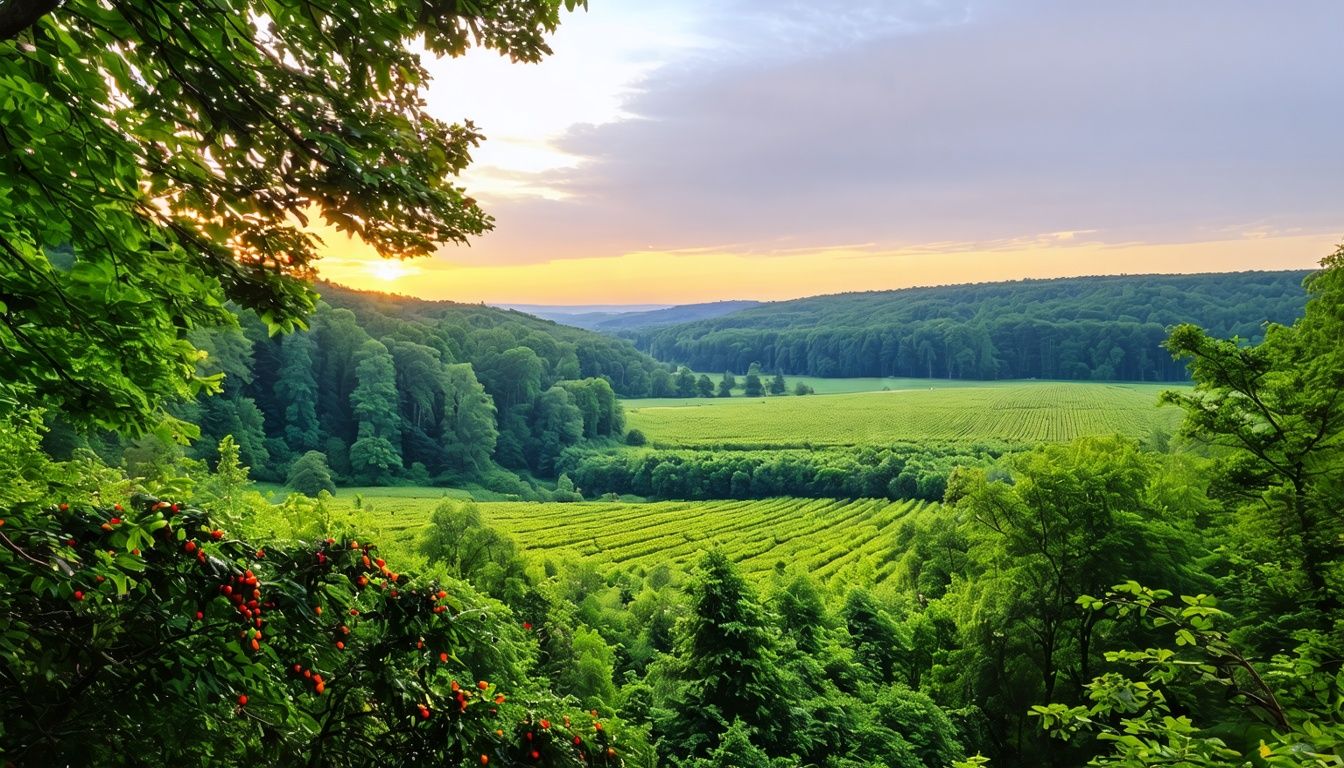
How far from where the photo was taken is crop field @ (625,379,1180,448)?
7950 centimetres

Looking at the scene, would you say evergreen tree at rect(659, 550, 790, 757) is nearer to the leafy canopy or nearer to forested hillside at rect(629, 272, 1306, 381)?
the leafy canopy

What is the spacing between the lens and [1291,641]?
11.5 meters

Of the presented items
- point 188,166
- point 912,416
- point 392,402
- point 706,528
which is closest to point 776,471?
point 706,528

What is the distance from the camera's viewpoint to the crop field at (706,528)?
3975 cm

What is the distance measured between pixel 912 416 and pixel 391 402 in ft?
212

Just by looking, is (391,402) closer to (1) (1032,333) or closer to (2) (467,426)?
(2) (467,426)

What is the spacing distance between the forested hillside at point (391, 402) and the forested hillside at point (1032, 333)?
84022 mm

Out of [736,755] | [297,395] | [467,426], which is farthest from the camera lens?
[467,426]

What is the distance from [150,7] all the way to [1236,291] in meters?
183

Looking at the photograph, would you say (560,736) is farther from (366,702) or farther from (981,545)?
A: (981,545)

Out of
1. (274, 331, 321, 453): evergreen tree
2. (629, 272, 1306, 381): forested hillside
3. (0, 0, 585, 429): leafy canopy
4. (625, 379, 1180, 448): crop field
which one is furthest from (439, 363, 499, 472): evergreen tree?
(629, 272, 1306, 381): forested hillside

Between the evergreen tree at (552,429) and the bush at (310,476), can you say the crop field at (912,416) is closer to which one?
the evergreen tree at (552,429)

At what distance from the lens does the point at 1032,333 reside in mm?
142000

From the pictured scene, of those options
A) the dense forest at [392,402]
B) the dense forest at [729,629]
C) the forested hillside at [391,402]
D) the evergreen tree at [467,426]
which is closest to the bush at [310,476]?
the forested hillside at [391,402]
